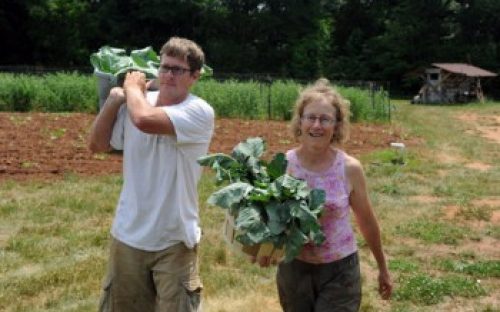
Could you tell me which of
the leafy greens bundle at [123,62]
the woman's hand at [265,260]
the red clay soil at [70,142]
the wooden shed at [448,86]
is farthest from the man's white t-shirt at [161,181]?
the wooden shed at [448,86]

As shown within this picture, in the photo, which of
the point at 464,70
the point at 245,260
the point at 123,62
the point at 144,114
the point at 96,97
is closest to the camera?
the point at 144,114

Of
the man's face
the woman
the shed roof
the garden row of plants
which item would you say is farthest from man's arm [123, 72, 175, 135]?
the shed roof

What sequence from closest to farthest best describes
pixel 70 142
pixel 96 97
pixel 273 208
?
1. pixel 273 208
2. pixel 70 142
3. pixel 96 97

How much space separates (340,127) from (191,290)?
3.23 ft

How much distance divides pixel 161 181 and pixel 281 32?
161 ft

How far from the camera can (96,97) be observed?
20.5 m

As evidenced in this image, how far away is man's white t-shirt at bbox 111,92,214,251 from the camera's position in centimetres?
287

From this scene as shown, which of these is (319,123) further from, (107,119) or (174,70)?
(107,119)

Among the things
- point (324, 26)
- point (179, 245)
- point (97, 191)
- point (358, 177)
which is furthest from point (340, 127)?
point (324, 26)

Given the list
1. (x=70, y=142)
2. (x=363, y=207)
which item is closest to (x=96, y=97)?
(x=70, y=142)

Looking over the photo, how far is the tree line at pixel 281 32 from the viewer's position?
43906 millimetres

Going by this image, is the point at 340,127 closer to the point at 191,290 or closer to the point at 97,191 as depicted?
the point at 191,290

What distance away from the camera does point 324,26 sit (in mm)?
50562

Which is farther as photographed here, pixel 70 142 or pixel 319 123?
pixel 70 142
